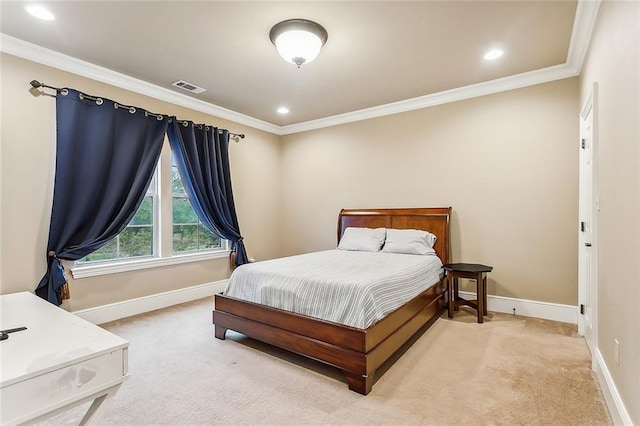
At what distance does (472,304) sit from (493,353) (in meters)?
0.90

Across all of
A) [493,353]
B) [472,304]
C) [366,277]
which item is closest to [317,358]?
[366,277]

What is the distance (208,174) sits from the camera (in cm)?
446

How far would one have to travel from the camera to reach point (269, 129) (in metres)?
5.68

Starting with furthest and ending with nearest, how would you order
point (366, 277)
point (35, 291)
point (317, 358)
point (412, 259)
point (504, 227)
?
1. point (504, 227)
2. point (412, 259)
3. point (35, 291)
4. point (366, 277)
5. point (317, 358)

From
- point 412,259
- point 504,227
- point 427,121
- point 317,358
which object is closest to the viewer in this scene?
point 317,358

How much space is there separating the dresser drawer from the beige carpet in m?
0.73

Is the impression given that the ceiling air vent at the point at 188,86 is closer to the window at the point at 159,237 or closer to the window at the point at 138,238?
the window at the point at 159,237

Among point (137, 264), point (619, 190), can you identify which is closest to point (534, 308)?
point (619, 190)

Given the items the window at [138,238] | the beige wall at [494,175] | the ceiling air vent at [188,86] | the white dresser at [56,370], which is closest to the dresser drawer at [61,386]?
the white dresser at [56,370]

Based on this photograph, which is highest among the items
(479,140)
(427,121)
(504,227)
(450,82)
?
(450,82)

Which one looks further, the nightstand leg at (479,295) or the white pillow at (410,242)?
the white pillow at (410,242)

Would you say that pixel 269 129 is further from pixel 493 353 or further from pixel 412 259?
pixel 493 353

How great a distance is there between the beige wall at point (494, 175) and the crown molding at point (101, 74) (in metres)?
2.02

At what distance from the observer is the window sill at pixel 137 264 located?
3.40m
